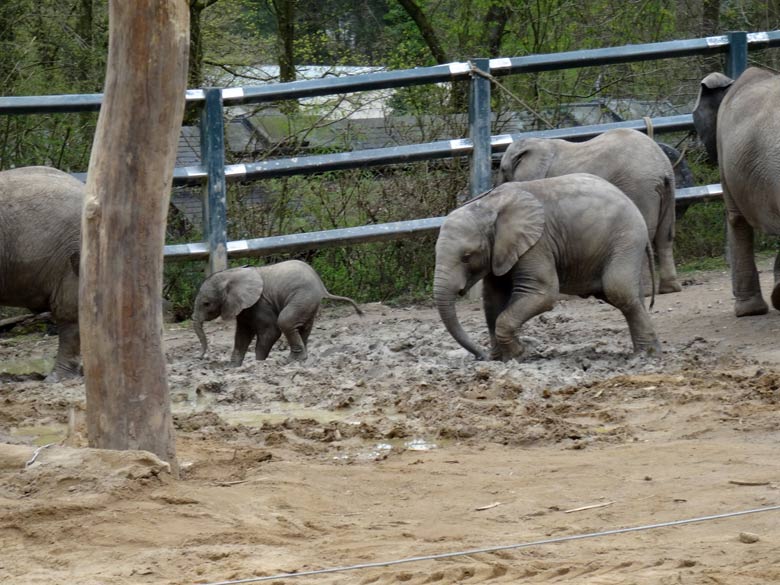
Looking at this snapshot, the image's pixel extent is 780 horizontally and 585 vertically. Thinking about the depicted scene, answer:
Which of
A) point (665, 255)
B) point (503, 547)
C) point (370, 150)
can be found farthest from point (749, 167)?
point (503, 547)

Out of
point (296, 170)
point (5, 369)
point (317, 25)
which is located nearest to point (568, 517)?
point (5, 369)

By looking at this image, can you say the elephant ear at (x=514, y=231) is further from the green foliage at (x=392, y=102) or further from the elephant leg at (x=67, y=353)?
the green foliage at (x=392, y=102)

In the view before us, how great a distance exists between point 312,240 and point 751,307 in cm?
349

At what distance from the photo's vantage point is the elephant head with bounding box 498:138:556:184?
445 inches

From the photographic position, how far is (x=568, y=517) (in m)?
5.16

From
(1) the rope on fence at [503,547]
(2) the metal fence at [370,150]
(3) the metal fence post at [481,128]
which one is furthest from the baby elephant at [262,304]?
(1) the rope on fence at [503,547]

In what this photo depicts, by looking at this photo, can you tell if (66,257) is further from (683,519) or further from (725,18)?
(725,18)

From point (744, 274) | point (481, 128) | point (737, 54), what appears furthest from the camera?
point (737, 54)

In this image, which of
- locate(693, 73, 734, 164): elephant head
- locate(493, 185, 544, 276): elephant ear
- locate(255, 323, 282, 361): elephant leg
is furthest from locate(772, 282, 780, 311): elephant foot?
locate(255, 323, 282, 361): elephant leg

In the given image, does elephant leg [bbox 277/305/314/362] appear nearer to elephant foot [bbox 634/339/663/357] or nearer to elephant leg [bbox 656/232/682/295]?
elephant foot [bbox 634/339/663/357]

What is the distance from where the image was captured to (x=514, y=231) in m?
8.77

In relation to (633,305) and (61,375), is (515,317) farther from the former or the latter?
(61,375)

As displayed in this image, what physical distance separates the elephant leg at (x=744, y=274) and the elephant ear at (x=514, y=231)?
216 centimetres

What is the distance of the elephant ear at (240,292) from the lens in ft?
32.1
